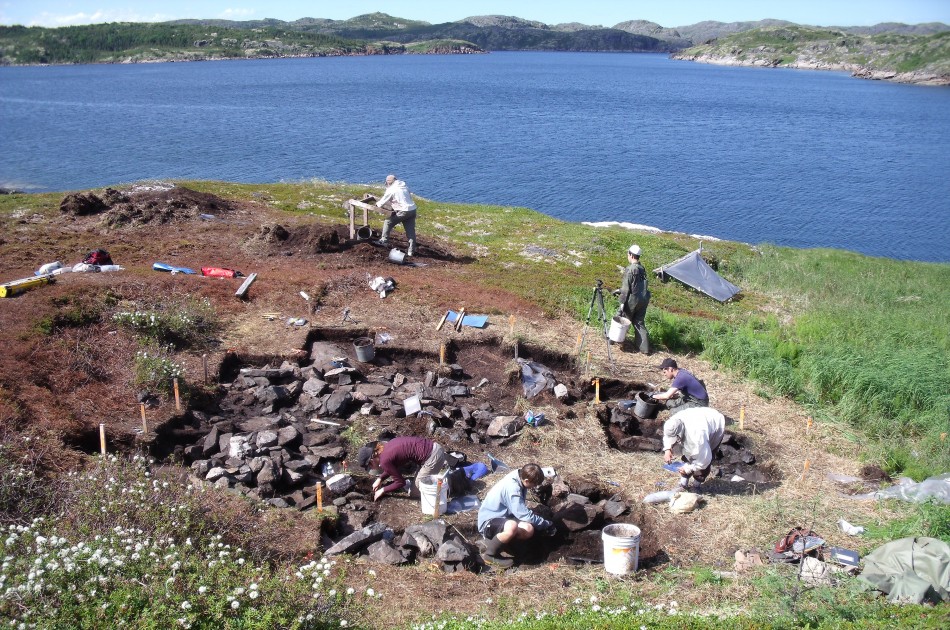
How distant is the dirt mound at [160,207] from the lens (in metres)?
20.8

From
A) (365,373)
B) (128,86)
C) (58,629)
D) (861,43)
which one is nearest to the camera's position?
(58,629)

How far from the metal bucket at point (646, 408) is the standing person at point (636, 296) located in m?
2.25

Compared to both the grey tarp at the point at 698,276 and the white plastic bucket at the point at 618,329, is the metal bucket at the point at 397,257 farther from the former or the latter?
the grey tarp at the point at 698,276

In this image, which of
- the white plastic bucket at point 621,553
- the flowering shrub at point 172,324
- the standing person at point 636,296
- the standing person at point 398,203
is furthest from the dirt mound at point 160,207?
the white plastic bucket at point 621,553

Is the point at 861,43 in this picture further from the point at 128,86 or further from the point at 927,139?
the point at 128,86

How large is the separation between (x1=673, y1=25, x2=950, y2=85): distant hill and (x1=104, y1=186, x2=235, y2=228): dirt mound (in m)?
132

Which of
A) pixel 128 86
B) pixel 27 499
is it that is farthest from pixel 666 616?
pixel 128 86

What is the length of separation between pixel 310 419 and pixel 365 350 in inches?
91.1

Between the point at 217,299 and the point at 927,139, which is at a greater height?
the point at 927,139

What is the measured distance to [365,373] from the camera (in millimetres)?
13547

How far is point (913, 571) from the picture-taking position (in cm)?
717

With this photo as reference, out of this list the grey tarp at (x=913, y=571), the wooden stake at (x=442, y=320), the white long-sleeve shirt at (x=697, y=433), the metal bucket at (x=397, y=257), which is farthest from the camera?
the metal bucket at (x=397, y=257)

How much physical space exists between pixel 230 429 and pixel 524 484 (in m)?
5.20

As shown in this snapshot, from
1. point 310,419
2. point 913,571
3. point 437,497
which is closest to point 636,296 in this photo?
point 437,497
